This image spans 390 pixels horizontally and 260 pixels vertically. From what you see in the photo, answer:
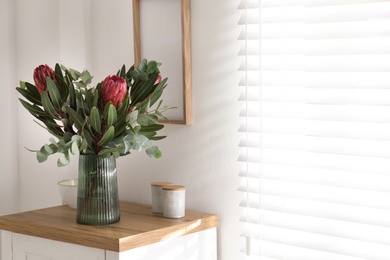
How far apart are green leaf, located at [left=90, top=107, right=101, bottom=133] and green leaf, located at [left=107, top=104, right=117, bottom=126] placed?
3 cm

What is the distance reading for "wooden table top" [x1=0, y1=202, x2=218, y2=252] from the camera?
6.44ft

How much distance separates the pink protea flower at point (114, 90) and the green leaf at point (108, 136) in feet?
0.25

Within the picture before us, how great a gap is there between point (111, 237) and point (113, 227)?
13cm

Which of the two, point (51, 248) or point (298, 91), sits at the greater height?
point (298, 91)

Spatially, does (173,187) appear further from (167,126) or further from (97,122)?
(97,122)

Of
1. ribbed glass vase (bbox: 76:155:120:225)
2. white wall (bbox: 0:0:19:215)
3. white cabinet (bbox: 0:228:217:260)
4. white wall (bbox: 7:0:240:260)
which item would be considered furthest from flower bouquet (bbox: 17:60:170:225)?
white wall (bbox: 0:0:19:215)

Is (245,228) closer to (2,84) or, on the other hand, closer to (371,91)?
(371,91)

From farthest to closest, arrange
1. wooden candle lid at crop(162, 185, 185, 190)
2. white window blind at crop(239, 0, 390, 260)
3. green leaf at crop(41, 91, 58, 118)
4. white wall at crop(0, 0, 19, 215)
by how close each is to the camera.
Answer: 1. white wall at crop(0, 0, 19, 215)
2. wooden candle lid at crop(162, 185, 185, 190)
3. green leaf at crop(41, 91, 58, 118)
4. white window blind at crop(239, 0, 390, 260)

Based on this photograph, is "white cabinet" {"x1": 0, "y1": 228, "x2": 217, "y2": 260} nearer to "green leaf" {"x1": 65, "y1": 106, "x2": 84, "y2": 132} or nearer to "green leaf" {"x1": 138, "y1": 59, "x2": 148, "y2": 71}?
"green leaf" {"x1": 65, "y1": 106, "x2": 84, "y2": 132}

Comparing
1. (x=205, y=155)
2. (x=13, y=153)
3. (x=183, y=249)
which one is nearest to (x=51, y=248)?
(x=183, y=249)

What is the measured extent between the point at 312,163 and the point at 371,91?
26 centimetres

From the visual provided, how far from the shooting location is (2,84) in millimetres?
2723

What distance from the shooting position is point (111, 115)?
1956 millimetres

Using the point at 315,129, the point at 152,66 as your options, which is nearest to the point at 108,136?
the point at 152,66
